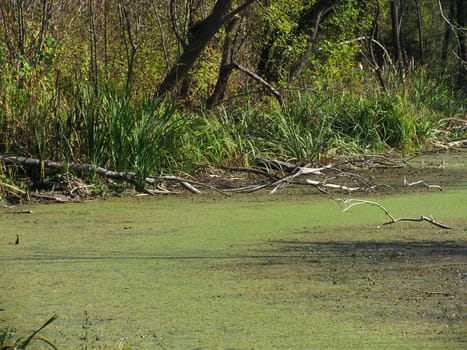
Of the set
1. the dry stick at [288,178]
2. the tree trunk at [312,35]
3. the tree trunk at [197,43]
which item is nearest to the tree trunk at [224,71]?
the tree trunk at [197,43]

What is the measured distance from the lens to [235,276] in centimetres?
505

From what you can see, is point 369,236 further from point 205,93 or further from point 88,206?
point 205,93

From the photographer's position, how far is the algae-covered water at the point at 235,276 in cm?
396

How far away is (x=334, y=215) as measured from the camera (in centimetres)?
716

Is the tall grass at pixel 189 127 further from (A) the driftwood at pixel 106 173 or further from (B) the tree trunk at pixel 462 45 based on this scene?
(B) the tree trunk at pixel 462 45

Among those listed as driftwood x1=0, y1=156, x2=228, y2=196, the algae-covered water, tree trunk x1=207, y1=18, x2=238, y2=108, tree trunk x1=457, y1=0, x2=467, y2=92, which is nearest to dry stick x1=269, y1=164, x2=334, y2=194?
driftwood x1=0, y1=156, x2=228, y2=196

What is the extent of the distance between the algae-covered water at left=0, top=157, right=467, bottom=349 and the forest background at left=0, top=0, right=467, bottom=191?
902 millimetres

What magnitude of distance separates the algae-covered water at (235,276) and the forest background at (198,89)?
0.90 meters

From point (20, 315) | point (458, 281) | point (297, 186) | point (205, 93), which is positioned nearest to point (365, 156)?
point (297, 186)

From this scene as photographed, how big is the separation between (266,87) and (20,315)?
24.6ft

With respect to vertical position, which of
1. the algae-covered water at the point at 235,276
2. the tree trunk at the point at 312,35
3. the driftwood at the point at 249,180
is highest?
the tree trunk at the point at 312,35

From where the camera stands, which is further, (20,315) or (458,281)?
(458,281)

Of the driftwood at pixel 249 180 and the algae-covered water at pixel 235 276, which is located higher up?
the algae-covered water at pixel 235 276

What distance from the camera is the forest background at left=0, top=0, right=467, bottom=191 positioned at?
8.37 m
